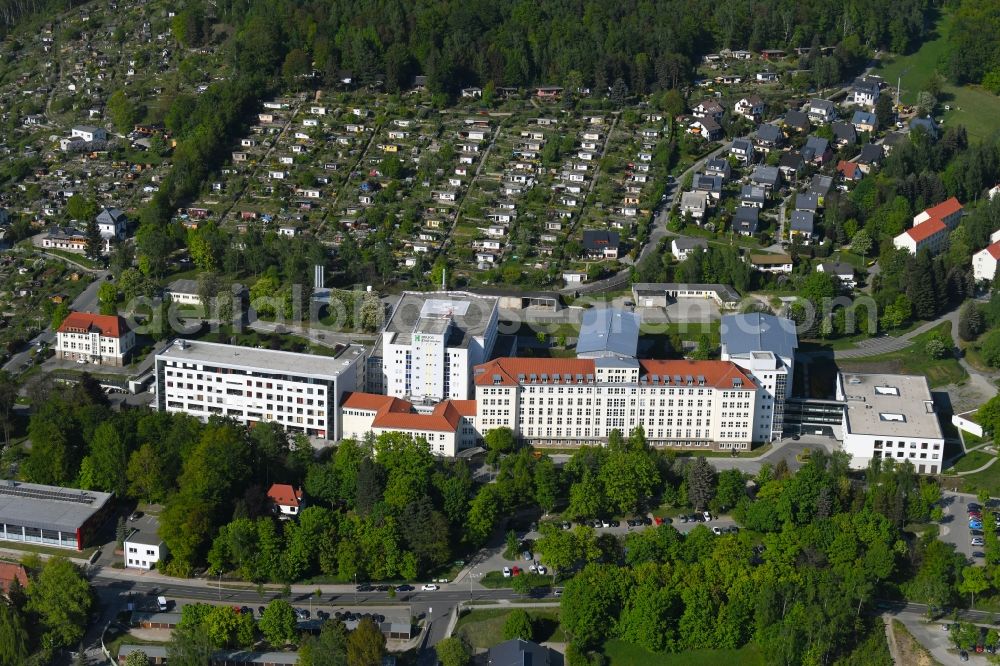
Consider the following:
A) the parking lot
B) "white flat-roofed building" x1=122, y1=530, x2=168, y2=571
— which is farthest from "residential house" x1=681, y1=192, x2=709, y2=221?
"white flat-roofed building" x1=122, y1=530, x2=168, y2=571

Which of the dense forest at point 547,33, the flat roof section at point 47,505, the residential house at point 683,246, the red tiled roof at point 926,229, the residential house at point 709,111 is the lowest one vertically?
→ the flat roof section at point 47,505

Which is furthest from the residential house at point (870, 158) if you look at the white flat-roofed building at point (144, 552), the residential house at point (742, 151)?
the white flat-roofed building at point (144, 552)

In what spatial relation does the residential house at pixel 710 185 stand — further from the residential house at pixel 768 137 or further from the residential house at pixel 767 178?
the residential house at pixel 768 137

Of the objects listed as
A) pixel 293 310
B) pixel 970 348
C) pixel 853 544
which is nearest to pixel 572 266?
pixel 293 310

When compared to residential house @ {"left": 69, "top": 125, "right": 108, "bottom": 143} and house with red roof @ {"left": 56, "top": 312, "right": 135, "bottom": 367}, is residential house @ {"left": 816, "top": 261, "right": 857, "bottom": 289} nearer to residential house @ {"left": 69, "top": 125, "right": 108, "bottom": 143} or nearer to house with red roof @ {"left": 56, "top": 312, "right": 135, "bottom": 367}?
house with red roof @ {"left": 56, "top": 312, "right": 135, "bottom": 367}

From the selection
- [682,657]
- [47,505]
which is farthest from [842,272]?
[47,505]

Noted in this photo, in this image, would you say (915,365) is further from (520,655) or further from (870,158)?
(520,655)
